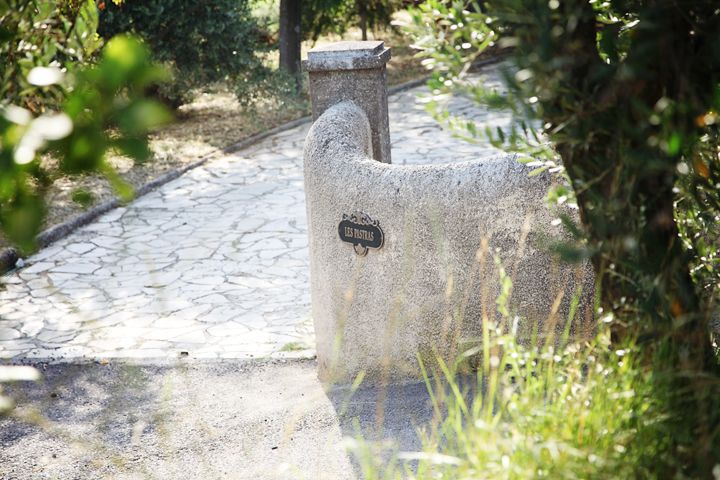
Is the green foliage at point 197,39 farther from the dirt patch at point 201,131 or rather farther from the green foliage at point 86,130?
the green foliage at point 86,130

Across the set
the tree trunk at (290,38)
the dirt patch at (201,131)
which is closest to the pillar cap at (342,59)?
the dirt patch at (201,131)

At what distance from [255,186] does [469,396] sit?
6704 millimetres

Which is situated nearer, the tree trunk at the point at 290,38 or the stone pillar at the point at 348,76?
the stone pillar at the point at 348,76

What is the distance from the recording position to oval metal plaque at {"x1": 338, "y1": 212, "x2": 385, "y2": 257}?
5148mm

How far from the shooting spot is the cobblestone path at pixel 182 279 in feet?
22.9

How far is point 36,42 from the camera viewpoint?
88.4 inches

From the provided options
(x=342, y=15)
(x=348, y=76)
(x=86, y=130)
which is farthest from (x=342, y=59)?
(x=342, y=15)

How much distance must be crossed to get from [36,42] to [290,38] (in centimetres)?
1395

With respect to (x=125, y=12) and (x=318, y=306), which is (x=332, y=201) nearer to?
(x=318, y=306)

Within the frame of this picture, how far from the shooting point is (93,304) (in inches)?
306

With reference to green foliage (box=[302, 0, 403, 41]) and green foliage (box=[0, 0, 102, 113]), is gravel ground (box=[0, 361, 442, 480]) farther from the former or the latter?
green foliage (box=[302, 0, 403, 41])

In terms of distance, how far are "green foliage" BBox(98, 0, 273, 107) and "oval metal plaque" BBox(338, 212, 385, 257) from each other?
876 cm

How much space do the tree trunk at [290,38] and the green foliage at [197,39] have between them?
1114mm

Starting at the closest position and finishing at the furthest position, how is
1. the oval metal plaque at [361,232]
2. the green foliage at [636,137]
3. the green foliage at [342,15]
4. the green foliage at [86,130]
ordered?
1. the green foliage at [86,130]
2. the green foliage at [636,137]
3. the oval metal plaque at [361,232]
4. the green foliage at [342,15]
